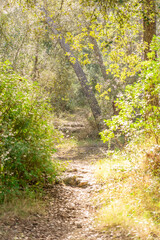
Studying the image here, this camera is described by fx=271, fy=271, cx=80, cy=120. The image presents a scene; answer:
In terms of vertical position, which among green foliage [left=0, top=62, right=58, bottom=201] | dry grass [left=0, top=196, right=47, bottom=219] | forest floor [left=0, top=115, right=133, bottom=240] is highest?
green foliage [left=0, top=62, right=58, bottom=201]

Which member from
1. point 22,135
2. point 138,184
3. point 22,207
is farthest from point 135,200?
point 22,135

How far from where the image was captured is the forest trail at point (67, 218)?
3.92 meters

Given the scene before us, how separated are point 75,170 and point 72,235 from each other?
358 centimetres

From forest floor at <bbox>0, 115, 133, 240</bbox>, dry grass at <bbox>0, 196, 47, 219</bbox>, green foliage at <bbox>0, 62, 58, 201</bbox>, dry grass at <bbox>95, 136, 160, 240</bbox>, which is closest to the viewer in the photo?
dry grass at <bbox>95, 136, 160, 240</bbox>

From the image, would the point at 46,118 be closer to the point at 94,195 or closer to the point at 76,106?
the point at 94,195

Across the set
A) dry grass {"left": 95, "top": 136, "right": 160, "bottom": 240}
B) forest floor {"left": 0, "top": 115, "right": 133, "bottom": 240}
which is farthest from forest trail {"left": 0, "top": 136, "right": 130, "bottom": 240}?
dry grass {"left": 95, "top": 136, "right": 160, "bottom": 240}

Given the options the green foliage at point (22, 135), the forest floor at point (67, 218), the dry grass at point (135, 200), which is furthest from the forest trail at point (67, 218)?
the green foliage at point (22, 135)

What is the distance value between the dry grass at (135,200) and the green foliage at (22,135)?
1.29m

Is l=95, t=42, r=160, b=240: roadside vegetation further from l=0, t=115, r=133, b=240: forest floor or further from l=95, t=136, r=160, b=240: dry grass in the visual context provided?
l=0, t=115, r=133, b=240: forest floor

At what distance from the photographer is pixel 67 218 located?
489 centimetres

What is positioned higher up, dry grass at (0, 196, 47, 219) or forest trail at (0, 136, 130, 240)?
dry grass at (0, 196, 47, 219)

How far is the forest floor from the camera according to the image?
12.9ft

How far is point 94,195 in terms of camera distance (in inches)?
233

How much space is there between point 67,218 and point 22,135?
172 cm
